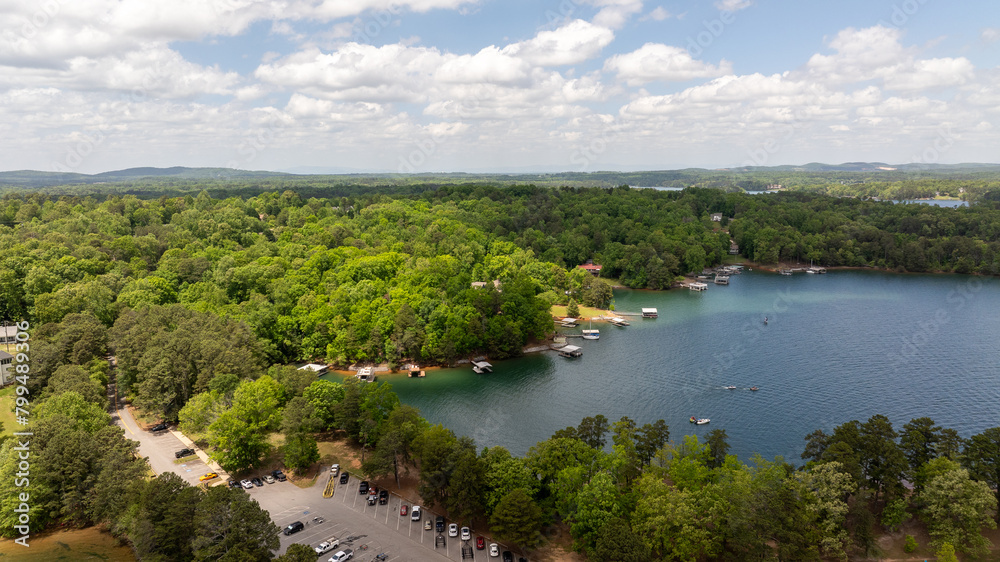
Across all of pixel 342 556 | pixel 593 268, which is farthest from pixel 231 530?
pixel 593 268

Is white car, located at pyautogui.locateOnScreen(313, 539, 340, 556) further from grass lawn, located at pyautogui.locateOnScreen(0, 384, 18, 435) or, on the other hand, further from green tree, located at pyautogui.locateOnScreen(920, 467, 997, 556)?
green tree, located at pyautogui.locateOnScreen(920, 467, 997, 556)

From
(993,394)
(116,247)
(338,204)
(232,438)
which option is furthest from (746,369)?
(338,204)

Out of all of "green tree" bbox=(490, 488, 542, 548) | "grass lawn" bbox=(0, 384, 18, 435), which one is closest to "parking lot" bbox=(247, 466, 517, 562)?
"green tree" bbox=(490, 488, 542, 548)

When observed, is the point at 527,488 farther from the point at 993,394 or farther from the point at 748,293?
the point at 748,293

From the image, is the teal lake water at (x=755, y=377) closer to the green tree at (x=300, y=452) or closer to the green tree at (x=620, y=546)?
the green tree at (x=300, y=452)

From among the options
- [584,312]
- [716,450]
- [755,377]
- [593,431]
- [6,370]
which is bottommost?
[755,377]

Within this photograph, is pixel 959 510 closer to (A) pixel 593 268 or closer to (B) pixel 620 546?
(B) pixel 620 546
